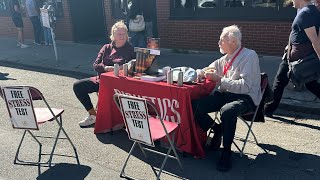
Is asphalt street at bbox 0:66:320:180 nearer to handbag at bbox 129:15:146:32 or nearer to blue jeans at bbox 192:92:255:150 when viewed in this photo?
blue jeans at bbox 192:92:255:150

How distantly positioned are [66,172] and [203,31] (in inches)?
239

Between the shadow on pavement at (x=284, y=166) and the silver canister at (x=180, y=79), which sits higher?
the silver canister at (x=180, y=79)

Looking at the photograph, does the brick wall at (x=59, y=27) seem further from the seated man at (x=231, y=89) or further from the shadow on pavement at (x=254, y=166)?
the seated man at (x=231, y=89)

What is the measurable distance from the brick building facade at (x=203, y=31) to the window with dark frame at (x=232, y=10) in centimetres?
10

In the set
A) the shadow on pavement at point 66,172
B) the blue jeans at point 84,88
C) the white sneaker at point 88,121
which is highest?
the blue jeans at point 84,88

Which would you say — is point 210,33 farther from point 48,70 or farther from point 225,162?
point 225,162

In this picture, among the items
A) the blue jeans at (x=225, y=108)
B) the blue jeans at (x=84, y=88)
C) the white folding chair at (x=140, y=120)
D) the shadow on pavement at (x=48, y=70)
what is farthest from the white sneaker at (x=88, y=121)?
the shadow on pavement at (x=48, y=70)

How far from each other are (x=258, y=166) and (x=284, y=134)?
99cm

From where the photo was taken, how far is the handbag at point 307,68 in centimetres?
448

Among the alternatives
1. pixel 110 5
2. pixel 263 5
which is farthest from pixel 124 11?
pixel 263 5

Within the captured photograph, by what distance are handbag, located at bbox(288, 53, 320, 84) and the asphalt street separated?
720mm

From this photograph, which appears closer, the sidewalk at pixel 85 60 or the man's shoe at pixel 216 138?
the man's shoe at pixel 216 138

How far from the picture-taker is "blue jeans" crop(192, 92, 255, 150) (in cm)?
378

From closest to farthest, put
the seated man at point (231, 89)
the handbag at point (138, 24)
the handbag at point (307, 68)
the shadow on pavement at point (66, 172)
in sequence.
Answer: the seated man at point (231, 89)
the shadow on pavement at point (66, 172)
the handbag at point (307, 68)
the handbag at point (138, 24)
